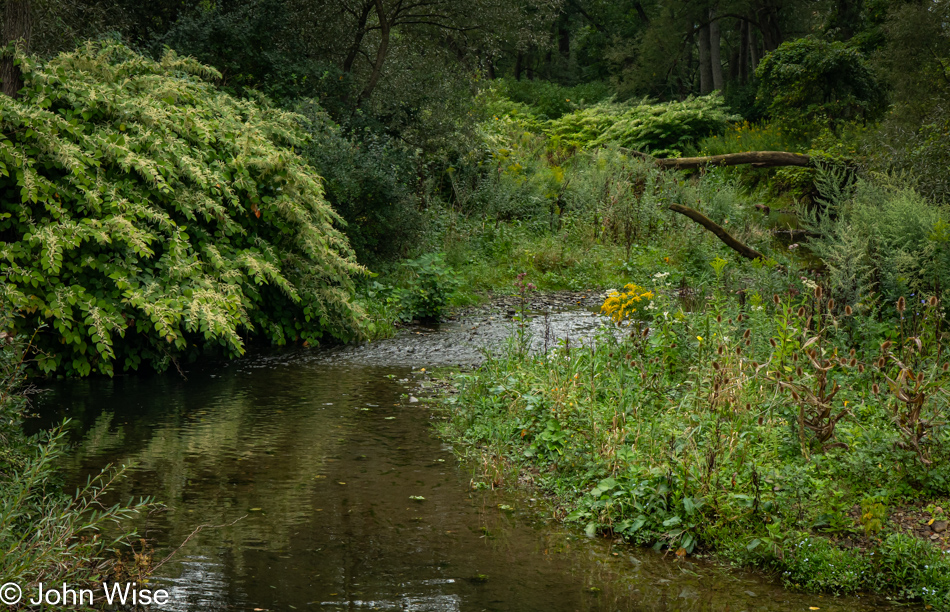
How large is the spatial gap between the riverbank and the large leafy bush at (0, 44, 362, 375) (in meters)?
3.11

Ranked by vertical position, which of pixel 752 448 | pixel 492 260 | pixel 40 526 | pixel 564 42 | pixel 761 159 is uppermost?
pixel 564 42

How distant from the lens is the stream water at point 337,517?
3.69 meters

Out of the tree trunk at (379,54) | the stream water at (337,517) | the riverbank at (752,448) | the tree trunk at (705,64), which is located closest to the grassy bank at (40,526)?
the stream water at (337,517)

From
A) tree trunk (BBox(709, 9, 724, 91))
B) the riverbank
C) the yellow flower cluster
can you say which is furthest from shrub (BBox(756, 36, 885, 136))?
the riverbank

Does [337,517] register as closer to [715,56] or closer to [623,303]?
[623,303]

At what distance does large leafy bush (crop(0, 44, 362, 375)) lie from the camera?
7.02m

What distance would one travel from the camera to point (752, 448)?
484 cm

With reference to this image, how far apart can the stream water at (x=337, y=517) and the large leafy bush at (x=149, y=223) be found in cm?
74

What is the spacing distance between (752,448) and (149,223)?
234 inches

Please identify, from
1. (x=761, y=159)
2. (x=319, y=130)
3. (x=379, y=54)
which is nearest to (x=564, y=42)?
(x=761, y=159)

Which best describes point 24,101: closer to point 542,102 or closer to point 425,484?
point 425,484

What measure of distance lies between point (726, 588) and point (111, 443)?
4326 mm

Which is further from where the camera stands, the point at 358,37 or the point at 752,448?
the point at 358,37

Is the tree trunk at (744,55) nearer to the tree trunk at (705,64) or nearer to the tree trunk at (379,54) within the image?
the tree trunk at (705,64)
